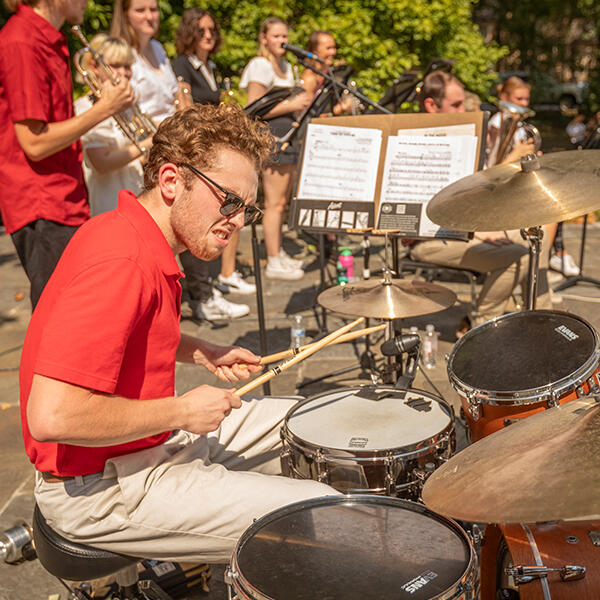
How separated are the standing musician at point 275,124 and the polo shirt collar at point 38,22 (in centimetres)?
242

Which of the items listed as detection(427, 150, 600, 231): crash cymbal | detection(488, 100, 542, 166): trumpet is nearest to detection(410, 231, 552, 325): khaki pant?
detection(488, 100, 542, 166): trumpet

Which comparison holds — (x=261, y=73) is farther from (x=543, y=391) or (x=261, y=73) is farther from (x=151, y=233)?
(x=543, y=391)

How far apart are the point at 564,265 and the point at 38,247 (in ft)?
14.3

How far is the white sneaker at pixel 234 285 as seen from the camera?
563 centimetres

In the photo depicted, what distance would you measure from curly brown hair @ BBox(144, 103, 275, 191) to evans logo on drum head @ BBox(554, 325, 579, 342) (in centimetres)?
119

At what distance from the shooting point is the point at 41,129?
3.15m

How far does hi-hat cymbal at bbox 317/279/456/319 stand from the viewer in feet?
9.72

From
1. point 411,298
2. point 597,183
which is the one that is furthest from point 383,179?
point 597,183

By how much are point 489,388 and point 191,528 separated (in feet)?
3.45

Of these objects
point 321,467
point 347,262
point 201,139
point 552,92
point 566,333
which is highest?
point 201,139

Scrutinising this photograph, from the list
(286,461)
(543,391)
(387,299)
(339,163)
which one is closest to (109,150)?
(339,163)

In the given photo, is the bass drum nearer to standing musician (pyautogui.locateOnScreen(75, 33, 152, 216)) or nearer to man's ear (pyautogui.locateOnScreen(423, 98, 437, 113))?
standing musician (pyautogui.locateOnScreen(75, 33, 152, 216))

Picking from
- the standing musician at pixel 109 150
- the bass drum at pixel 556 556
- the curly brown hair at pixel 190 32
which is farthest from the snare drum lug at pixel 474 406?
the curly brown hair at pixel 190 32

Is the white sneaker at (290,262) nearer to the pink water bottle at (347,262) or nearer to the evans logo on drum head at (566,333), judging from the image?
the pink water bottle at (347,262)
